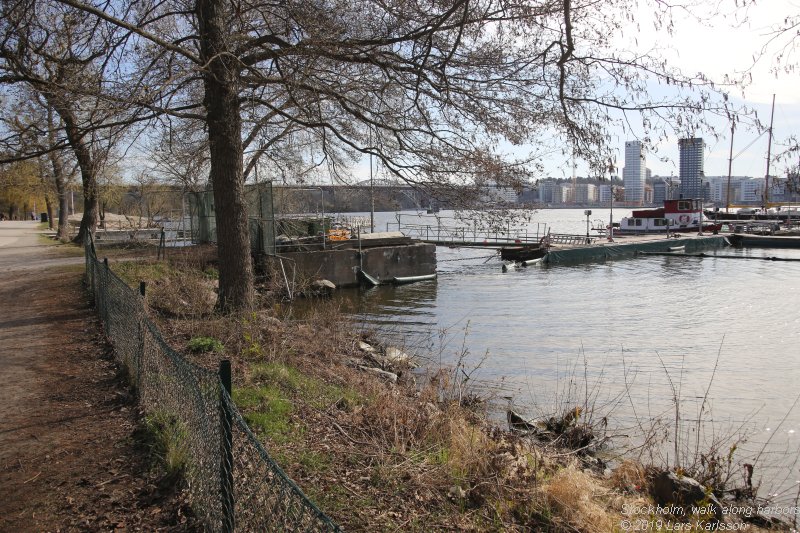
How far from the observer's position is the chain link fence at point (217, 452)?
3387 mm

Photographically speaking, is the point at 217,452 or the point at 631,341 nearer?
the point at 217,452

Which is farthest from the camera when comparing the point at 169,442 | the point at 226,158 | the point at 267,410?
the point at 226,158

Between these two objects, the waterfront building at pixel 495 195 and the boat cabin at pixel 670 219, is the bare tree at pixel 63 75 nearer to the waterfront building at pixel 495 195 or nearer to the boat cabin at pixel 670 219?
the waterfront building at pixel 495 195

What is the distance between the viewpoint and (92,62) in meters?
11.0

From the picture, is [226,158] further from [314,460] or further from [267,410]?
[314,460]

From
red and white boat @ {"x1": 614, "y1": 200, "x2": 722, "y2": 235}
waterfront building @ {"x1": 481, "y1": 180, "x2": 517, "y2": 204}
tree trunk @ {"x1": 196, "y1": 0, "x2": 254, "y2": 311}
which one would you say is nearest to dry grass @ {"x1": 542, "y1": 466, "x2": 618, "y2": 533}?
waterfront building @ {"x1": 481, "y1": 180, "x2": 517, "y2": 204}

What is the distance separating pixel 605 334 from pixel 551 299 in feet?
23.7

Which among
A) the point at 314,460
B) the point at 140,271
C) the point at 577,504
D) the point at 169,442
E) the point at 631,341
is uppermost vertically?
the point at 140,271

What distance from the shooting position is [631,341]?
54.9 feet

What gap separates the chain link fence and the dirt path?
0.34 meters

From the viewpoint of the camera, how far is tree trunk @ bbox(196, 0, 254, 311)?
35.8ft

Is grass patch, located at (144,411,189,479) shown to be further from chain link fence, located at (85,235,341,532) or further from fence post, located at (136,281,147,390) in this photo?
fence post, located at (136,281,147,390)

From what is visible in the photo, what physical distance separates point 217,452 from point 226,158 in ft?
29.4

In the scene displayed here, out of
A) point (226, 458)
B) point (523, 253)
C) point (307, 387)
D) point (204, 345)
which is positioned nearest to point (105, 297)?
point (204, 345)
